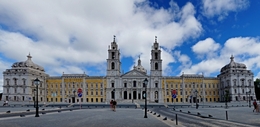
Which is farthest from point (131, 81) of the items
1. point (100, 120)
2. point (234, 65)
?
point (100, 120)

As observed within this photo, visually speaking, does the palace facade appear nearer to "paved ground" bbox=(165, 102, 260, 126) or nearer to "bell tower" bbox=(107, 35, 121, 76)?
"bell tower" bbox=(107, 35, 121, 76)

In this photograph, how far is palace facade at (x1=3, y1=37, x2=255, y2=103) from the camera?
95.6 meters

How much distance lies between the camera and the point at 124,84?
10012 cm

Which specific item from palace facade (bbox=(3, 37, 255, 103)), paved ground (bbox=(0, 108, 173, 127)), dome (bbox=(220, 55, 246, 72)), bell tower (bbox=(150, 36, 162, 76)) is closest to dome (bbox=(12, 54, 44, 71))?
palace facade (bbox=(3, 37, 255, 103))

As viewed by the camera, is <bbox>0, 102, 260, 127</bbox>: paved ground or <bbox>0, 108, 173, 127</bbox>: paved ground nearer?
<bbox>0, 108, 173, 127</bbox>: paved ground

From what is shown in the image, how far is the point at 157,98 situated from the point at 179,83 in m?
12.3

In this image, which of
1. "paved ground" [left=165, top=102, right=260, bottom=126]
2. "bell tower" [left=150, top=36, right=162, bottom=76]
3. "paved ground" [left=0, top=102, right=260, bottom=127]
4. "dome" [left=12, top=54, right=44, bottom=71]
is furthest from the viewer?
"bell tower" [left=150, top=36, right=162, bottom=76]

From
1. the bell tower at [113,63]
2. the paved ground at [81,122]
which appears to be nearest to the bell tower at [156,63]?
the bell tower at [113,63]

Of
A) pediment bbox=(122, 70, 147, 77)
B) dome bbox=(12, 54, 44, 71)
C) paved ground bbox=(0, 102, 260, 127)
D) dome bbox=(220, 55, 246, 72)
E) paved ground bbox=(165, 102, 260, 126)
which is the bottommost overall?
paved ground bbox=(165, 102, 260, 126)

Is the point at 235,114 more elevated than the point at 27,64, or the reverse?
the point at 27,64

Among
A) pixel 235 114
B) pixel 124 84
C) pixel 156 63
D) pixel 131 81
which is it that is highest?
pixel 156 63

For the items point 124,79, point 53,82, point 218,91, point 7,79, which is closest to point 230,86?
point 218,91

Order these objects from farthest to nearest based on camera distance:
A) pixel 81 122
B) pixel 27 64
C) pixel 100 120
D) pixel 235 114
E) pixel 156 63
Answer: pixel 156 63 < pixel 27 64 < pixel 235 114 < pixel 100 120 < pixel 81 122

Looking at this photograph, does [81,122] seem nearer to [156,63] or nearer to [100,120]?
[100,120]
